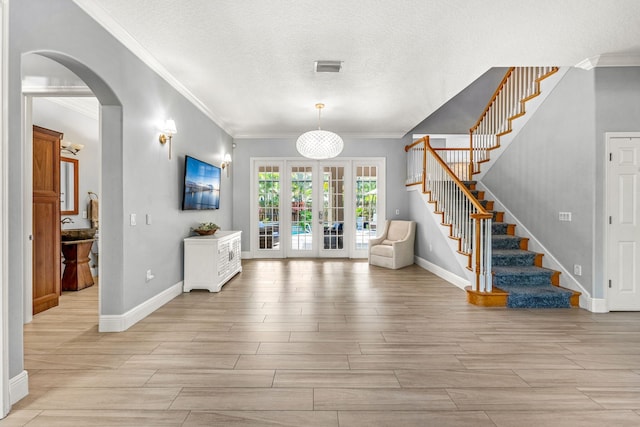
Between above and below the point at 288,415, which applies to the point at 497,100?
above

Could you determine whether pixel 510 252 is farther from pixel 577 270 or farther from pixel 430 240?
pixel 430 240

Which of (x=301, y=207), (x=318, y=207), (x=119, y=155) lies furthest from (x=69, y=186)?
(x=318, y=207)

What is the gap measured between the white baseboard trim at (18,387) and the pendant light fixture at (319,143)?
4.28m

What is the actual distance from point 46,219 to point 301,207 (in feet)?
15.8

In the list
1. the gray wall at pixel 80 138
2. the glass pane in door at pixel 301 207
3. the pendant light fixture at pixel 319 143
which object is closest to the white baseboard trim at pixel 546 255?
the pendant light fixture at pixel 319 143

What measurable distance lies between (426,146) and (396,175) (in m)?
1.53

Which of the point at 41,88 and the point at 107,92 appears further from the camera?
the point at 41,88

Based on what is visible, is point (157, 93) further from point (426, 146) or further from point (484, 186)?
point (484, 186)

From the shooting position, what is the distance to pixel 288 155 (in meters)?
7.93

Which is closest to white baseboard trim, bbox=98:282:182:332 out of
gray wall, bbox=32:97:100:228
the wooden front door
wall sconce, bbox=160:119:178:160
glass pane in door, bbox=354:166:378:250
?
the wooden front door

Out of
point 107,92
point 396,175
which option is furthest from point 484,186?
point 107,92

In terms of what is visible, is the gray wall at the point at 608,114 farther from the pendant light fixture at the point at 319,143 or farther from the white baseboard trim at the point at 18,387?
the white baseboard trim at the point at 18,387

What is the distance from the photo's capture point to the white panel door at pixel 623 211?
3861 millimetres

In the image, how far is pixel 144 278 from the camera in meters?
3.71
